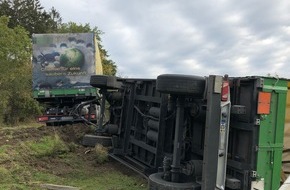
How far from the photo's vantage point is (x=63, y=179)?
6.52 metres

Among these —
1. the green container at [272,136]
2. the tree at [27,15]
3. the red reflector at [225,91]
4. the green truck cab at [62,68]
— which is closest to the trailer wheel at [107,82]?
the red reflector at [225,91]

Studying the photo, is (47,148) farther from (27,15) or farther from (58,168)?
(27,15)

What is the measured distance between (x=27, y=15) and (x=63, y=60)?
34882 millimetres

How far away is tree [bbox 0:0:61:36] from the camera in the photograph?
153 ft

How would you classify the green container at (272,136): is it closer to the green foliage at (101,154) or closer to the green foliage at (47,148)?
the green foliage at (101,154)

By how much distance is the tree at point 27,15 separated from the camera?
46.8 meters

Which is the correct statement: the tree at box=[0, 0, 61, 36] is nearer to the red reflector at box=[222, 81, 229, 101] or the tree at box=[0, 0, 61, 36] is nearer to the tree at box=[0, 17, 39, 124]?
the tree at box=[0, 17, 39, 124]

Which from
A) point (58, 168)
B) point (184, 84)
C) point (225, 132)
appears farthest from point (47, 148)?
point (225, 132)

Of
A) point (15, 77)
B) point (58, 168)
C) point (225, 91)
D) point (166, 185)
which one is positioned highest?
point (15, 77)

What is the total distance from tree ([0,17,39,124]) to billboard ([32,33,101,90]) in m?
14.8

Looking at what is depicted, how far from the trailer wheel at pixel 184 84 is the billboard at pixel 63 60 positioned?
37.0 feet

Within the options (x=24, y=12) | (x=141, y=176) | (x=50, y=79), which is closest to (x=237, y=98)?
(x=141, y=176)

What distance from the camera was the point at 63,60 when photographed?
52.5ft

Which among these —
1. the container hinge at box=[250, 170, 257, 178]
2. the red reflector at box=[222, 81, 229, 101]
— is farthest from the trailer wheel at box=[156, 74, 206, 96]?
the container hinge at box=[250, 170, 257, 178]
